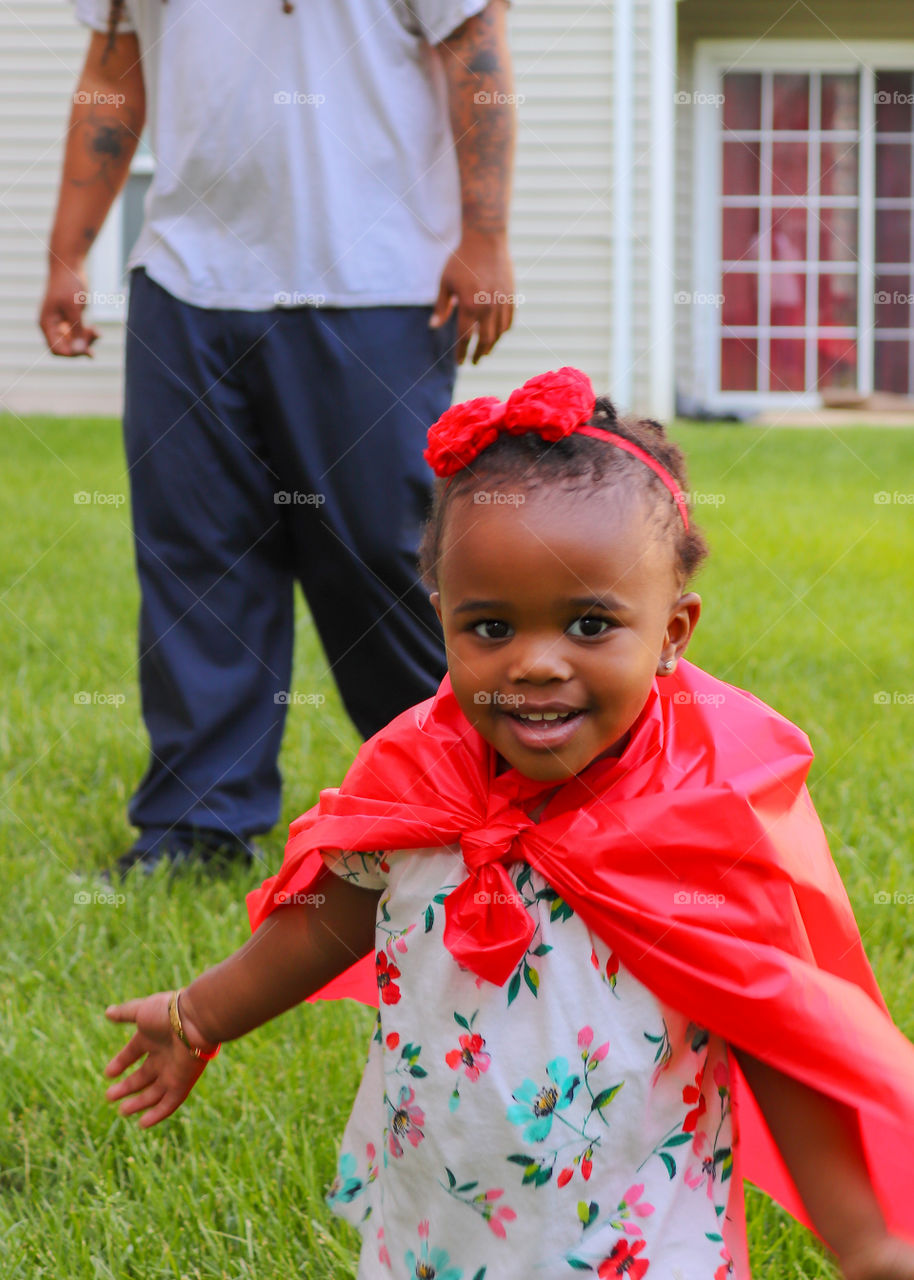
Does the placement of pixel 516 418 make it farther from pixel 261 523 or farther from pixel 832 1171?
pixel 261 523

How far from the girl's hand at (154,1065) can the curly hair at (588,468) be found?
0.59 meters

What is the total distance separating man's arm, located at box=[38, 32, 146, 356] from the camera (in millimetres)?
2777

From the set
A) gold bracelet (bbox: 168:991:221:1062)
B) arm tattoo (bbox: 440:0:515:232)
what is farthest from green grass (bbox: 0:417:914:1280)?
arm tattoo (bbox: 440:0:515:232)

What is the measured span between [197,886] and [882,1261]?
5.59 ft

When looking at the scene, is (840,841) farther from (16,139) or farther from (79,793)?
(16,139)

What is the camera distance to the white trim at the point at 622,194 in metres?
8.82

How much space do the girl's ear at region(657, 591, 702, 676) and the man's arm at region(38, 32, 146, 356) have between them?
174 centimetres

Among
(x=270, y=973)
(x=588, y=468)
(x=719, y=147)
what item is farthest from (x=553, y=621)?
(x=719, y=147)

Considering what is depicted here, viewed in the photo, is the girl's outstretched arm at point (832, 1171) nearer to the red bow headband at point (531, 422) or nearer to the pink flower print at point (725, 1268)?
the pink flower print at point (725, 1268)

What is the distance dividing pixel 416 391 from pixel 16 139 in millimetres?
8012

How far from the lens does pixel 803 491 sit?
6430 millimetres

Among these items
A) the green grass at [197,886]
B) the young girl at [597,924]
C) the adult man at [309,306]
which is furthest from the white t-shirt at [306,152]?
the young girl at [597,924]

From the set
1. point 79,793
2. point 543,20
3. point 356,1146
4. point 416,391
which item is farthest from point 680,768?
point 543,20

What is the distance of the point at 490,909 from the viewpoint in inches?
51.6
